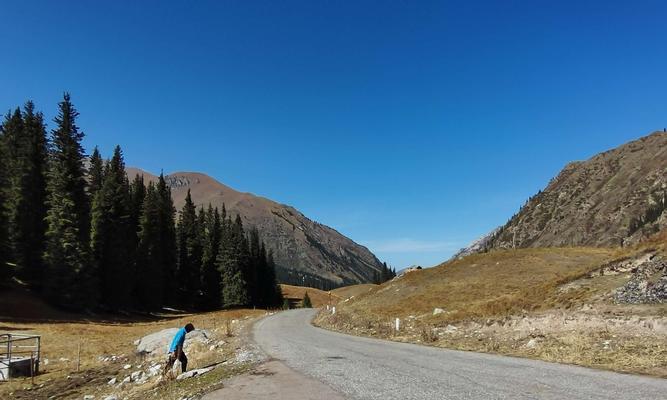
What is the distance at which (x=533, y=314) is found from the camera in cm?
2656

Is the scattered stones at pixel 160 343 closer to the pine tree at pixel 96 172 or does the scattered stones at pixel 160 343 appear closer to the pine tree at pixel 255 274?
the pine tree at pixel 96 172

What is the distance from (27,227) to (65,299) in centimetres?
1063

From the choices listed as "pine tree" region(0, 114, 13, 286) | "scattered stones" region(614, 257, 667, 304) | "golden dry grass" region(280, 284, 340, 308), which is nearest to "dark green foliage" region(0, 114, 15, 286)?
"pine tree" region(0, 114, 13, 286)

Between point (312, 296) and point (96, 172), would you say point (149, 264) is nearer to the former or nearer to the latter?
point (96, 172)

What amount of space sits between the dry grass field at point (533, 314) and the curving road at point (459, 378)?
6.62 feet

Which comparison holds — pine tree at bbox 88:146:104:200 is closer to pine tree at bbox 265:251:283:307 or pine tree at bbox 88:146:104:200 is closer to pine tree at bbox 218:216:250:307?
pine tree at bbox 218:216:250:307

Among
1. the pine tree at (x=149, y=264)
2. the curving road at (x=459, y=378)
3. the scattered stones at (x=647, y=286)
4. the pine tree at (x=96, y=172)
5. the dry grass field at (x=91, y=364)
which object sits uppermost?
the pine tree at (x=96, y=172)

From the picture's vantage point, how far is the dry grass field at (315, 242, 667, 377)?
17.0m

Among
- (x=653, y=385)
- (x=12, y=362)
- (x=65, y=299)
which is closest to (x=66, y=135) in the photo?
(x=65, y=299)

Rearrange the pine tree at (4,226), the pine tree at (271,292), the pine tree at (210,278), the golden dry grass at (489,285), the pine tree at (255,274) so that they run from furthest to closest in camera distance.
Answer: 1. the pine tree at (271,292)
2. the pine tree at (255,274)
3. the pine tree at (210,278)
4. the pine tree at (4,226)
5. the golden dry grass at (489,285)

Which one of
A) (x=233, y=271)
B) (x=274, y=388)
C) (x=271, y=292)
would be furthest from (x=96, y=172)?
(x=274, y=388)

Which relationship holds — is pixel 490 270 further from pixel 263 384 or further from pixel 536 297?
pixel 263 384

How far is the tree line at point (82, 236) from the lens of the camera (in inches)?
2000

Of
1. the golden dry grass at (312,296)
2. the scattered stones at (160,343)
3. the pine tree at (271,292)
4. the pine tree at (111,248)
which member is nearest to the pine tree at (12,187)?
the pine tree at (111,248)
